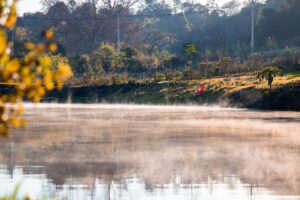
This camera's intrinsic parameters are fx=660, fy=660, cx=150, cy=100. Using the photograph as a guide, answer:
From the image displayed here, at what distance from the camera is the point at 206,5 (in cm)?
16712

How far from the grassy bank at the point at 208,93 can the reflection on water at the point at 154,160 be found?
12.2 metres

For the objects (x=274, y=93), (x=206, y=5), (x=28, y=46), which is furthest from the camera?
(x=206, y=5)

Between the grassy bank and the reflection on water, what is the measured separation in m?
12.2

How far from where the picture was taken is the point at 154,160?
673 inches

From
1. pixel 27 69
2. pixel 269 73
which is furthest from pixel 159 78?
pixel 27 69

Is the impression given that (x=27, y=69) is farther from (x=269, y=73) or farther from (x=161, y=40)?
(x=161, y=40)

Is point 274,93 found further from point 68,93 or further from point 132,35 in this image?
point 132,35

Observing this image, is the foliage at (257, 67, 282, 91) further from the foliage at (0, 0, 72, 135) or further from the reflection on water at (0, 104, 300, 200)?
the foliage at (0, 0, 72, 135)

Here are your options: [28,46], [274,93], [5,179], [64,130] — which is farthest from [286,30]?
[28,46]

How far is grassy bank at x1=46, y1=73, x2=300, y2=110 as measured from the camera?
42.0 metres

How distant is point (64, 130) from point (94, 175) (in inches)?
491

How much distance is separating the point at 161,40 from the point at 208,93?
80886mm

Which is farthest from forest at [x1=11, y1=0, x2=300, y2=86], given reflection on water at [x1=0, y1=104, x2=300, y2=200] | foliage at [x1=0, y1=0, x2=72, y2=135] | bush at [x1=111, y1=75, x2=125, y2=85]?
foliage at [x1=0, y1=0, x2=72, y2=135]

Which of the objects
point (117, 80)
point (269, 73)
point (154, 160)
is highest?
point (269, 73)
